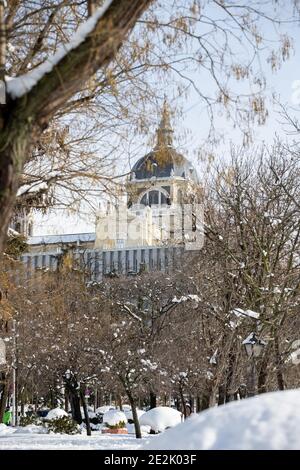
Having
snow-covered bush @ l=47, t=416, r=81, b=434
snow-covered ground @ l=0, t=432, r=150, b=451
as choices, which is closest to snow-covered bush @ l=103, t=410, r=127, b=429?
snow-covered bush @ l=47, t=416, r=81, b=434

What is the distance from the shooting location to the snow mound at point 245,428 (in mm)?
3932

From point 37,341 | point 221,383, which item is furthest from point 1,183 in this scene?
point 37,341

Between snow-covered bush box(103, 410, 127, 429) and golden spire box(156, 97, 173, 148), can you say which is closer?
A: golden spire box(156, 97, 173, 148)

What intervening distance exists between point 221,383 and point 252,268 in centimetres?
582

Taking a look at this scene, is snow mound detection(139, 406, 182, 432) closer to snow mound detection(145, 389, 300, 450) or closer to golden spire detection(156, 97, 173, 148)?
golden spire detection(156, 97, 173, 148)

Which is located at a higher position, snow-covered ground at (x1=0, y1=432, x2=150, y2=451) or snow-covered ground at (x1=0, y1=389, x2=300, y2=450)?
snow-covered ground at (x1=0, y1=389, x2=300, y2=450)

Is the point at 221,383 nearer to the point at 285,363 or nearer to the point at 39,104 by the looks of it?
the point at 285,363

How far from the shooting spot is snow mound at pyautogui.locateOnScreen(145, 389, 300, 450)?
155 inches

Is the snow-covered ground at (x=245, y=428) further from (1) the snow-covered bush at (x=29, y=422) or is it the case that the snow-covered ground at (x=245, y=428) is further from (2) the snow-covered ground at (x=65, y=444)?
(1) the snow-covered bush at (x=29, y=422)

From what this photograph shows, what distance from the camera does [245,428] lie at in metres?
4.04

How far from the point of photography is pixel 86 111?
1002cm

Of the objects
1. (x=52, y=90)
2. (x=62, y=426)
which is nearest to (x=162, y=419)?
(x=62, y=426)

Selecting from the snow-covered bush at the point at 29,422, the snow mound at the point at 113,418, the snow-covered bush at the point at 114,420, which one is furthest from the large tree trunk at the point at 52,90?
the snow-covered bush at the point at 29,422

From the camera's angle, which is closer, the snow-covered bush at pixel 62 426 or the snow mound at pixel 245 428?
the snow mound at pixel 245 428
